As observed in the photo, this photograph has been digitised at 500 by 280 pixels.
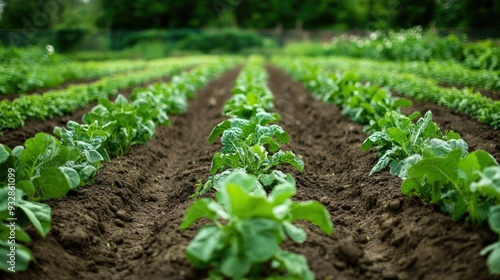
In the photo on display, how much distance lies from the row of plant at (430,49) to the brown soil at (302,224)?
8053 millimetres

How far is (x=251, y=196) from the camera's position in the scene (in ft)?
7.83

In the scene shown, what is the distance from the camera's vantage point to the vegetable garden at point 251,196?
8.63 feet

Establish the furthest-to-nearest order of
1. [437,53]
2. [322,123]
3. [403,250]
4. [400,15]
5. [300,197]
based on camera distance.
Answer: [400,15]
[437,53]
[322,123]
[300,197]
[403,250]

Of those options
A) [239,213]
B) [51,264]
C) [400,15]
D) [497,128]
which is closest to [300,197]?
[239,213]

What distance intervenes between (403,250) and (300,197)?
3.82ft

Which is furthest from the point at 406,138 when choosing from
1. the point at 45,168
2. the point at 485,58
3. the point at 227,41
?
the point at 227,41

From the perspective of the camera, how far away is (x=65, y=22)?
49.7 m

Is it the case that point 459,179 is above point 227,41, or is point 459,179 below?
above

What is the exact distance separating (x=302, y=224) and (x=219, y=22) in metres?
50.2

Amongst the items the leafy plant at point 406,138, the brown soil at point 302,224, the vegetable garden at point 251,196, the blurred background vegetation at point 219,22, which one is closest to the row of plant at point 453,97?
the vegetable garden at point 251,196

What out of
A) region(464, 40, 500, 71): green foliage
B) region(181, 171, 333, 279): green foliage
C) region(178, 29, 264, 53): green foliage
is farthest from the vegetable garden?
region(178, 29, 264, 53): green foliage

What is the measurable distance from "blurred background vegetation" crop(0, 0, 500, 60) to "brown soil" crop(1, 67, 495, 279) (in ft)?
43.8

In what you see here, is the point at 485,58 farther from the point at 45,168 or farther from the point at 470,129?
the point at 45,168

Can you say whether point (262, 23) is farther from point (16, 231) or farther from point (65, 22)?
point (16, 231)
